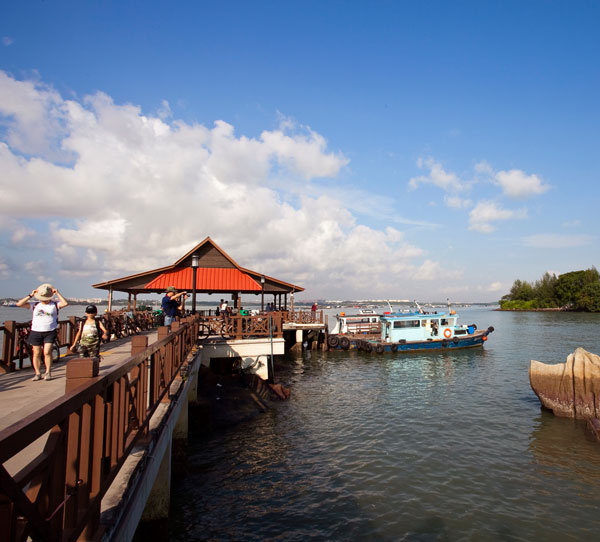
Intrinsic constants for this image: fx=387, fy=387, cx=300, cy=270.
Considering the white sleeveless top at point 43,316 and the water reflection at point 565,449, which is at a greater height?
the white sleeveless top at point 43,316

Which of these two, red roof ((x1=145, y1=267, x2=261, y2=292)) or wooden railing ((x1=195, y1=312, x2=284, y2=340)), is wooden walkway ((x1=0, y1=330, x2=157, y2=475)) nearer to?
wooden railing ((x1=195, y1=312, x2=284, y2=340))

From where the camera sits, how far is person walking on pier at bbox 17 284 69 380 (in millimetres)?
7762

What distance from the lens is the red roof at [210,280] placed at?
24.5 m

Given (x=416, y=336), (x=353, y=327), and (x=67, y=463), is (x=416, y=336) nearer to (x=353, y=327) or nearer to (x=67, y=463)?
(x=353, y=327)

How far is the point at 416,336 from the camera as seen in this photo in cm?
3219

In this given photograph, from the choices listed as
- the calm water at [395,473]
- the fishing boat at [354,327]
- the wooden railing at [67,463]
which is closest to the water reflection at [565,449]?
the calm water at [395,473]

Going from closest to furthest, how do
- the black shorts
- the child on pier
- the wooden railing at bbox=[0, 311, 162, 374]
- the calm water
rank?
the child on pier, the calm water, the black shorts, the wooden railing at bbox=[0, 311, 162, 374]

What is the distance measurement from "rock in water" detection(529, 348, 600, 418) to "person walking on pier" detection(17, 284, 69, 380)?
15995mm

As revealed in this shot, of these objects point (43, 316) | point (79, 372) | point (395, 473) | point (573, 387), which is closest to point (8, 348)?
point (43, 316)

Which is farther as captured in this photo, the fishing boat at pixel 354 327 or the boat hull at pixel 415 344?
the fishing boat at pixel 354 327

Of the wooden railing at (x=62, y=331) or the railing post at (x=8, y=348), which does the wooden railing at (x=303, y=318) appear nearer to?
the wooden railing at (x=62, y=331)

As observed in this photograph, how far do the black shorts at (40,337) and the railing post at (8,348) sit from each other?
4.70ft

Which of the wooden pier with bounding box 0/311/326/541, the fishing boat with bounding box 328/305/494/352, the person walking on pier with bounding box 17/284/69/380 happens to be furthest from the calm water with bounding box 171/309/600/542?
the fishing boat with bounding box 328/305/494/352

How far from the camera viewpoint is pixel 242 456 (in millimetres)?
10891
